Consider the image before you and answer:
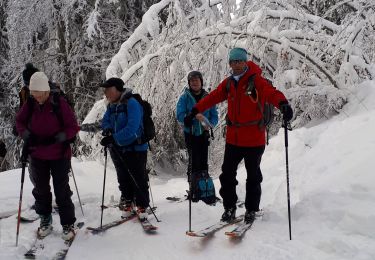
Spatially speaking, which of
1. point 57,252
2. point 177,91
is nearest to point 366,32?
point 177,91

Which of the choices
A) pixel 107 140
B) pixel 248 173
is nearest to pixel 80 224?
pixel 107 140

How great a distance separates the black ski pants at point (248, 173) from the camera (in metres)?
4.80

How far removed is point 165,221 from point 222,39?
13.9 feet

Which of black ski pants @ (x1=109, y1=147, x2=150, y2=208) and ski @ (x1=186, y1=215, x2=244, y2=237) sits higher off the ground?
black ski pants @ (x1=109, y1=147, x2=150, y2=208)

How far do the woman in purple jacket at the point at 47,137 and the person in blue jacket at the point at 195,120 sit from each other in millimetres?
1848

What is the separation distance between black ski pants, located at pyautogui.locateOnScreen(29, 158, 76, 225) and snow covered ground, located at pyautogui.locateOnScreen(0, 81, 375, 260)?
0.35 meters

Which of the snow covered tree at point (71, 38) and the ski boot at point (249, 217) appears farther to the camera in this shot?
the snow covered tree at point (71, 38)

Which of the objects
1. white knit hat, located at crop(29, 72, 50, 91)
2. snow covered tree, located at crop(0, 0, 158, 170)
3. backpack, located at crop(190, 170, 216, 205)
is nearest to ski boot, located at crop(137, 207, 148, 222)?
backpack, located at crop(190, 170, 216, 205)

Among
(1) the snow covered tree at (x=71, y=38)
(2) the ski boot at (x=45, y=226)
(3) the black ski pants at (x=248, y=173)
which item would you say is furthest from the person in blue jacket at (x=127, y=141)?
(1) the snow covered tree at (x=71, y=38)

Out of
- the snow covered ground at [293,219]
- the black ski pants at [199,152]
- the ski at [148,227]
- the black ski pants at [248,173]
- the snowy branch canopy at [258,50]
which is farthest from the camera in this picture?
the snowy branch canopy at [258,50]

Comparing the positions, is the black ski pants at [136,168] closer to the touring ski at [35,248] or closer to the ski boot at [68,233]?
the ski boot at [68,233]

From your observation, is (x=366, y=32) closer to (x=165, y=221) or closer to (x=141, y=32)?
(x=141, y=32)

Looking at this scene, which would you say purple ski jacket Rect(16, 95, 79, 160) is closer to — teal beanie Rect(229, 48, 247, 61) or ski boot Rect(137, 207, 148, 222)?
ski boot Rect(137, 207, 148, 222)

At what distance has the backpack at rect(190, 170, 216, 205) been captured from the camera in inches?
239
